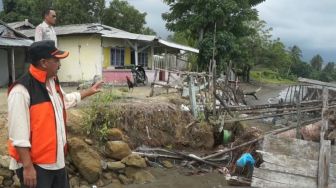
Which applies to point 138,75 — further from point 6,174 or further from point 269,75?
point 269,75

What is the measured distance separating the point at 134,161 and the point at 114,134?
3.83 ft

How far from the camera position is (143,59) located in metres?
22.8

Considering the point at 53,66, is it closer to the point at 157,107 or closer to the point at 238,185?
the point at 238,185

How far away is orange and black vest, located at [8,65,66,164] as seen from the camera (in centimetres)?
366

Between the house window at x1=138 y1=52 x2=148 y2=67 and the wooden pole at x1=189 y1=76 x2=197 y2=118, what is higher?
the house window at x1=138 y1=52 x2=148 y2=67

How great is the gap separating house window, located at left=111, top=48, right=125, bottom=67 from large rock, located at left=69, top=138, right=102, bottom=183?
42.8 ft

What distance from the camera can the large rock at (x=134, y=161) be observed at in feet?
30.4

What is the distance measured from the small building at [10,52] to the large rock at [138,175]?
388 inches

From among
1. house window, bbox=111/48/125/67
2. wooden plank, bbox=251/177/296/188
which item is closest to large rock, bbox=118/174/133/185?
wooden plank, bbox=251/177/296/188

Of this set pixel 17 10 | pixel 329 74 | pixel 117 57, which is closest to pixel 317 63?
pixel 329 74

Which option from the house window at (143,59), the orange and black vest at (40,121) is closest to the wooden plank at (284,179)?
the orange and black vest at (40,121)

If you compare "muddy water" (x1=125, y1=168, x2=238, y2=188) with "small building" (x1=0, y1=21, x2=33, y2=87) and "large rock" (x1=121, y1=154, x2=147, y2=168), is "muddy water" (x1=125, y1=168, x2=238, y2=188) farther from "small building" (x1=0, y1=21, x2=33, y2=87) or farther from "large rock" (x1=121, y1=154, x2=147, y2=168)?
"small building" (x1=0, y1=21, x2=33, y2=87)

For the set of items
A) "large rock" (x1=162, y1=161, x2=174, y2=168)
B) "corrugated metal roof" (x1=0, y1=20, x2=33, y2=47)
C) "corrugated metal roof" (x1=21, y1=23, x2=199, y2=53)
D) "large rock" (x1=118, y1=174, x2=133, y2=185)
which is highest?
"corrugated metal roof" (x1=21, y1=23, x2=199, y2=53)

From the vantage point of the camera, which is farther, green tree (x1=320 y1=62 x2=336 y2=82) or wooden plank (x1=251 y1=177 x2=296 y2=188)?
green tree (x1=320 y1=62 x2=336 y2=82)
